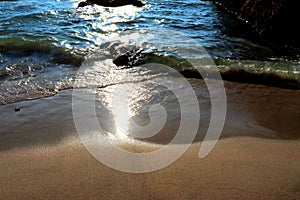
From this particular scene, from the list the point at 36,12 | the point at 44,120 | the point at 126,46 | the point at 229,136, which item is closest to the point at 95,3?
the point at 36,12

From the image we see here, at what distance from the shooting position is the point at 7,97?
3.45 metres

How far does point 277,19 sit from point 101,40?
3.53 metres

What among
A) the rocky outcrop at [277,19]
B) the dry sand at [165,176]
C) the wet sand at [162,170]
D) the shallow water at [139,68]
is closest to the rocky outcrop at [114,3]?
the shallow water at [139,68]

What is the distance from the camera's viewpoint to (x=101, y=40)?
593cm

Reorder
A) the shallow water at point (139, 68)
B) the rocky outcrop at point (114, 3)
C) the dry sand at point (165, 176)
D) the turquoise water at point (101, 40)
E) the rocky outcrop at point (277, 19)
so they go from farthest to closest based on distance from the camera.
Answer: the rocky outcrop at point (114, 3) < the rocky outcrop at point (277, 19) < the turquoise water at point (101, 40) < the shallow water at point (139, 68) < the dry sand at point (165, 176)

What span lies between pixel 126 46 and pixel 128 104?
246cm

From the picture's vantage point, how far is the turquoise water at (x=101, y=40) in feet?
13.5

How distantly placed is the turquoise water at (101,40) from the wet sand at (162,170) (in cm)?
108

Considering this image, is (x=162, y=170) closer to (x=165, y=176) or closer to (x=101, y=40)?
(x=165, y=176)

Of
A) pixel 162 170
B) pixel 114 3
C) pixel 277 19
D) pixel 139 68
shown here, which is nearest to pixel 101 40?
pixel 139 68

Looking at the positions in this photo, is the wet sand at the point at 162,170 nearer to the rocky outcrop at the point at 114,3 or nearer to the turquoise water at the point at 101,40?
the turquoise water at the point at 101,40

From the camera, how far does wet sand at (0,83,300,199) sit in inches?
73.0

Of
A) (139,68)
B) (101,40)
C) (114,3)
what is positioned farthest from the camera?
(114,3)

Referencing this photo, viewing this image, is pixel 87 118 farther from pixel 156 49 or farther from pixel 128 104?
pixel 156 49
